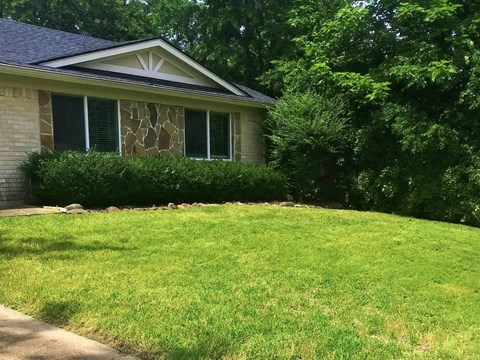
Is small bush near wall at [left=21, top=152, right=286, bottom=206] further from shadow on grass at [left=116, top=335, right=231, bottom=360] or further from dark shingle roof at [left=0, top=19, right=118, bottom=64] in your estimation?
shadow on grass at [left=116, top=335, right=231, bottom=360]

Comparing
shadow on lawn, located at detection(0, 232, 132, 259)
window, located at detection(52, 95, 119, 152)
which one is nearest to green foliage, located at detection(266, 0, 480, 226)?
window, located at detection(52, 95, 119, 152)

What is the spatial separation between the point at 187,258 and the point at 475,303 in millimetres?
3196

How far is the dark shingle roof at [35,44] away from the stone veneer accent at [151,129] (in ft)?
6.12

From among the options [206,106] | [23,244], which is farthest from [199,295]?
[206,106]

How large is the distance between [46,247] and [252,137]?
33.5ft

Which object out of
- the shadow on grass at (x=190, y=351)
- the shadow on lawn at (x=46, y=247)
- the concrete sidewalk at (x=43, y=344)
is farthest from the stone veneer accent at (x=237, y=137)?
the shadow on grass at (x=190, y=351)

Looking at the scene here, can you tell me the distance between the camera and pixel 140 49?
516 inches

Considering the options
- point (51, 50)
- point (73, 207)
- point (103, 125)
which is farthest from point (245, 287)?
point (51, 50)

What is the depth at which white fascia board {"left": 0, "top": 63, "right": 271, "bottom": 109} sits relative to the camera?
32.8ft

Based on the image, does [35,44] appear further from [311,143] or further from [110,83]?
[311,143]

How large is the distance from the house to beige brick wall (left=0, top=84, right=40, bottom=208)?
0.02 meters

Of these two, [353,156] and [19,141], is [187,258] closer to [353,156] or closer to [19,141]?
[19,141]

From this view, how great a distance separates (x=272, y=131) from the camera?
48.4ft

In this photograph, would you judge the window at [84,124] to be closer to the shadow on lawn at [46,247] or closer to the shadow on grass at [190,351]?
the shadow on lawn at [46,247]
